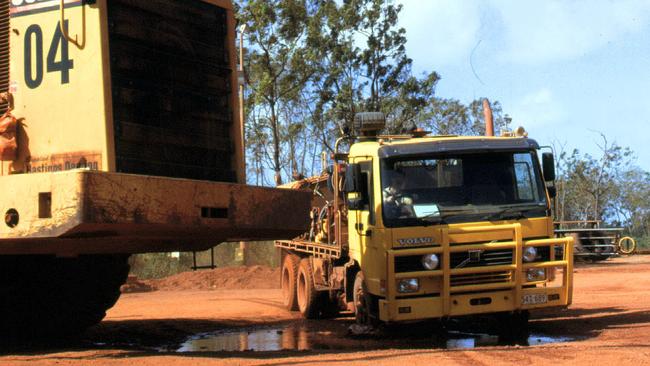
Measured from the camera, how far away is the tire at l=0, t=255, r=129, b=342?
418 inches

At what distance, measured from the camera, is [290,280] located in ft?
55.3

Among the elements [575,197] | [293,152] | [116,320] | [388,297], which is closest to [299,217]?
[388,297]

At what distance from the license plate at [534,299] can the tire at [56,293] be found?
516 cm

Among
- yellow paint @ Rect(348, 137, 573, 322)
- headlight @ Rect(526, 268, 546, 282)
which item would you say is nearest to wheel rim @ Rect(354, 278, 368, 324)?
yellow paint @ Rect(348, 137, 573, 322)

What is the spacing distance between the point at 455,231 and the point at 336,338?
265 cm

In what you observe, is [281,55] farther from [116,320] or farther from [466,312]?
[466,312]

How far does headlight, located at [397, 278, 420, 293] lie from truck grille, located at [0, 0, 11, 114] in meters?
4.79

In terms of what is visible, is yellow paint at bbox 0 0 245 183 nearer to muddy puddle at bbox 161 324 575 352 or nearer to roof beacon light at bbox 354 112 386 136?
muddy puddle at bbox 161 324 575 352

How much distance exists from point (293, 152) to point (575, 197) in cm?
2339

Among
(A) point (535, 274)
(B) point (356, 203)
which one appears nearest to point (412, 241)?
(B) point (356, 203)

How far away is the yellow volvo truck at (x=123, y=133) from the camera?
7812mm

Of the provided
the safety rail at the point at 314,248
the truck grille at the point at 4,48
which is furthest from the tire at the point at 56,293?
the safety rail at the point at 314,248

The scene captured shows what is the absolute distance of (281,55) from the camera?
121 feet

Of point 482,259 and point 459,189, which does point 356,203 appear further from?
point 482,259
